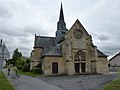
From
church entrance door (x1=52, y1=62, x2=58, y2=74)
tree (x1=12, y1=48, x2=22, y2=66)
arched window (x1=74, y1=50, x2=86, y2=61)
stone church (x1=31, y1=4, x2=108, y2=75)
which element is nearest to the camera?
stone church (x1=31, y1=4, x2=108, y2=75)

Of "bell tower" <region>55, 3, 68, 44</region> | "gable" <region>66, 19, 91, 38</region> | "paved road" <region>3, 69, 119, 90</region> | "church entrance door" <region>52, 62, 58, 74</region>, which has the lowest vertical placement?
"paved road" <region>3, 69, 119, 90</region>

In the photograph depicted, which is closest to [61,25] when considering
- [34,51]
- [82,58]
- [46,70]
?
[34,51]

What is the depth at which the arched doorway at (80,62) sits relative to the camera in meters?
36.0

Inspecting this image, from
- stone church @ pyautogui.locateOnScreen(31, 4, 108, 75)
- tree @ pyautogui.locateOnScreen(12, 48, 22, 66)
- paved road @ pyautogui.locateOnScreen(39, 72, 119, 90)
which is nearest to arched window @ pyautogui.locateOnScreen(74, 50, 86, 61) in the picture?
stone church @ pyautogui.locateOnScreen(31, 4, 108, 75)

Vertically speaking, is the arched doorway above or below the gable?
below

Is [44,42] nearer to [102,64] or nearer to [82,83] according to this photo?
[102,64]

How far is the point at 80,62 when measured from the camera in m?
36.2

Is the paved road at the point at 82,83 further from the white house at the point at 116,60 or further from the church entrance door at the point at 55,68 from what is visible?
the white house at the point at 116,60

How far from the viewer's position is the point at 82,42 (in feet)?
121

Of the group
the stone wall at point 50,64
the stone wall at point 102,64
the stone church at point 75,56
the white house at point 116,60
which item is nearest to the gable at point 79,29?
the stone church at point 75,56

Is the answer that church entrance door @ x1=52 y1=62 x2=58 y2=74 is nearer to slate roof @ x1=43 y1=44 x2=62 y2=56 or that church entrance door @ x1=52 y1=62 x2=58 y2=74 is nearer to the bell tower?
slate roof @ x1=43 y1=44 x2=62 y2=56

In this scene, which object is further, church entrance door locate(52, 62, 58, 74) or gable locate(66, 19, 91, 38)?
gable locate(66, 19, 91, 38)

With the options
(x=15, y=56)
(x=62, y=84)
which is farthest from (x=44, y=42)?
(x=15, y=56)

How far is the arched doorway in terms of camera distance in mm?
35969
